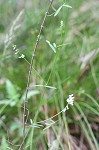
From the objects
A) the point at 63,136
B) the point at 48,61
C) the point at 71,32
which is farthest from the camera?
the point at 71,32

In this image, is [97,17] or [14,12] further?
[14,12]

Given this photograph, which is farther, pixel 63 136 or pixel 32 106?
pixel 32 106

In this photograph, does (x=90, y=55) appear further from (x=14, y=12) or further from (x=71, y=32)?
(x=14, y=12)

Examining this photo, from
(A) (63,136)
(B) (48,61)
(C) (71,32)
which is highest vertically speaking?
(C) (71,32)

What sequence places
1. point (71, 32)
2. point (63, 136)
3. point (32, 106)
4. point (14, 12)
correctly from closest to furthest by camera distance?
point (63, 136), point (32, 106), point (71, 32), point (14, 12)

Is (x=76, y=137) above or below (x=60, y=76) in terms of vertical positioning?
below

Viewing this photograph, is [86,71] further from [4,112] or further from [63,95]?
[4,112]

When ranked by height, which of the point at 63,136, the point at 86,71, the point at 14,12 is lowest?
the point at 63,136

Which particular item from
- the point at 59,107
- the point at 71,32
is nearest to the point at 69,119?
the point at 59,107

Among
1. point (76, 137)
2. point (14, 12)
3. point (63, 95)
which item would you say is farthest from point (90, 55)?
point (14, 12)
